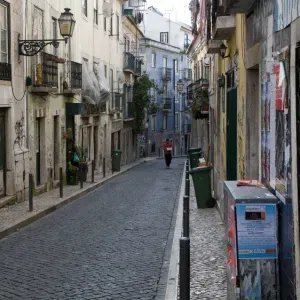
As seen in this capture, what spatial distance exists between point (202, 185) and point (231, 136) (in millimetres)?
3023

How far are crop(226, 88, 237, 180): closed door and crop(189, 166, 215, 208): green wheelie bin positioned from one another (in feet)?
7.46

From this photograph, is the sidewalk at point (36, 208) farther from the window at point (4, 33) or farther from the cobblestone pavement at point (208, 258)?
the window at point (4, 33)

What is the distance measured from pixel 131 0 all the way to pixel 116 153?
14.6 metres

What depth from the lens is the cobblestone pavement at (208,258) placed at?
7258 millimetres

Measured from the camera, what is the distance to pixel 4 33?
1559cm

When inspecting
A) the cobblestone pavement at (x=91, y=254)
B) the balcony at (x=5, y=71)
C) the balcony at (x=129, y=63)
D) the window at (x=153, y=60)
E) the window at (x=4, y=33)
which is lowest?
the cobblestone pavement at (x=91, y=254)

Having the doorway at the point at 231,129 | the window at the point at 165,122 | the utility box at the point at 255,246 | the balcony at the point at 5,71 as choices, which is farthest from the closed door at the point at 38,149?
the window at the point at 165,122

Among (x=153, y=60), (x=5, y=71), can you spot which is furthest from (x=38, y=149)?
(x=153, y=60)

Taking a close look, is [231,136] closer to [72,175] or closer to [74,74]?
[72,175]

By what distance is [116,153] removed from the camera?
30.4 m

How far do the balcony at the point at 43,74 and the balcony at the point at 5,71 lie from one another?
1.89 m

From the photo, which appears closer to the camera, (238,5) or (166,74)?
Result: (238,5)

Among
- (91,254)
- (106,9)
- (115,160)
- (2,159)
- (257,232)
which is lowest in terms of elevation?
(91,254)

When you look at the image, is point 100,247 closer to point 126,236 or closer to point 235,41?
point 126,236
